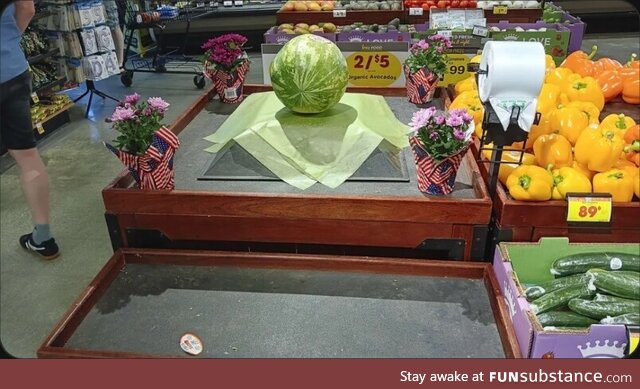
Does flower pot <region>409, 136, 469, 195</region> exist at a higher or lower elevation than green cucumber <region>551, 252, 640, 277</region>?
higher

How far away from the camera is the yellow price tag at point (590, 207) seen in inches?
55.4

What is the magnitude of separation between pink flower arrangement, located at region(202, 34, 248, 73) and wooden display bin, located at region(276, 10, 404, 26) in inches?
Answer: 106

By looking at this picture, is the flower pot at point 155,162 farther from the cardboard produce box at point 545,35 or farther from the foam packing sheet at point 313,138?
the cardboard produce box at point 545,35

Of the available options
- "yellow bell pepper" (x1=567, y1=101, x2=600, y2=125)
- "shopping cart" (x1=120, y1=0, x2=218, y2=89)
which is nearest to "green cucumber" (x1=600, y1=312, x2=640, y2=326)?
"yellow bell pepper" (x1=567, y1=101, x2=600, y2=125)

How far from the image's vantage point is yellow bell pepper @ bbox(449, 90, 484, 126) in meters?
1.86

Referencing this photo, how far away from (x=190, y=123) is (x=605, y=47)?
20.9 feet

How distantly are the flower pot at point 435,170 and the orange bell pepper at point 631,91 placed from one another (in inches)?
48.1

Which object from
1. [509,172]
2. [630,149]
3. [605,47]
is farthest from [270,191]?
[605,47]

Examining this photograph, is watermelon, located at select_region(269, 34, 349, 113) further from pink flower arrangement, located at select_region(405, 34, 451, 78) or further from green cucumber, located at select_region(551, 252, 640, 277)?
green cucumber, located at select_region(551, 252, 640, 277)

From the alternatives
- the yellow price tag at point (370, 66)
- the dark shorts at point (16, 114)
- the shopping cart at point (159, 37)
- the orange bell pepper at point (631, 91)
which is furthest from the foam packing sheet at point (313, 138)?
the shopping cart at point (159, 37)

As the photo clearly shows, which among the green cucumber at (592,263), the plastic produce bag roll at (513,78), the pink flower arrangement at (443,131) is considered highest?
the plastic produce bag roll at (513,78)

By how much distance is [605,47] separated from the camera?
6.77m

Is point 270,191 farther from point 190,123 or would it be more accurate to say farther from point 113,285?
point 190,123

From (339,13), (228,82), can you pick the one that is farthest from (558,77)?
(339,13)
